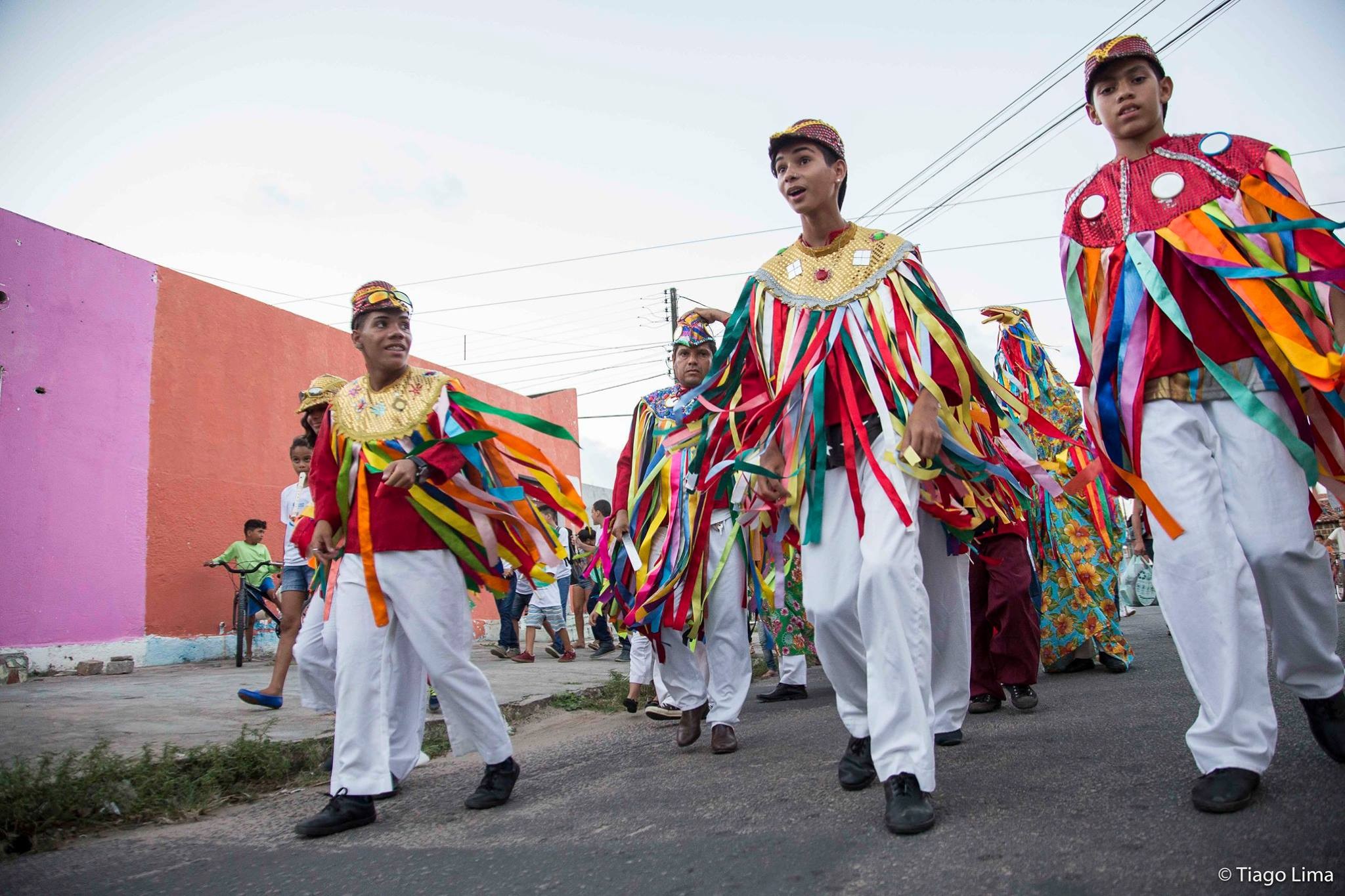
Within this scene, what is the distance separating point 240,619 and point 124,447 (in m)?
2.07

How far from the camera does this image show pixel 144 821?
3674 mm

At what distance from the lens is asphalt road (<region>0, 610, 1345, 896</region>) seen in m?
2.17

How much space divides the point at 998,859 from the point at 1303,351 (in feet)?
5.03

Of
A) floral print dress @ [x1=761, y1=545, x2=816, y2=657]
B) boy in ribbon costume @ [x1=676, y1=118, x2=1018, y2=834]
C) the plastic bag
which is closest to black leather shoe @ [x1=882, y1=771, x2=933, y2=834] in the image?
boy in ribbon costume @ [x1=676, y1=118, x2=1018, y2=834]

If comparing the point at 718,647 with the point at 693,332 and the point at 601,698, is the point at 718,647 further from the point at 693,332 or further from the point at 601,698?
the point at 601,698

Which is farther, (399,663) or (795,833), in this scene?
(399,663)

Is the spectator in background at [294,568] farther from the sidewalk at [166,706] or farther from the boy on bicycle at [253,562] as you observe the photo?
the boy on bicycle at [253,562]

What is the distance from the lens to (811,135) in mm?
3545

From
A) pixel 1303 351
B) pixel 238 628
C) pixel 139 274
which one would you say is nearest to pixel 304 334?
pixel 139 274

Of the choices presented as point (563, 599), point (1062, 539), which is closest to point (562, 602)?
point (563, 599)

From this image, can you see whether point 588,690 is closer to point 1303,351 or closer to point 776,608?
point 776,608

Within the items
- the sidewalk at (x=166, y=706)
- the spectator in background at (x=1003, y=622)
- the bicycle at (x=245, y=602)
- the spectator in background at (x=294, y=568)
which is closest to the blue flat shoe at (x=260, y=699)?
the sidewalk at (x=166, y=706)

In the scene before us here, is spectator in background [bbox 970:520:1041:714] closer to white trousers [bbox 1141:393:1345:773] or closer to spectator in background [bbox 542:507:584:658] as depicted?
white trousers [bbox 1141:393:1345:773]

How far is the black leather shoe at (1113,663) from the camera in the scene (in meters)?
6.11
